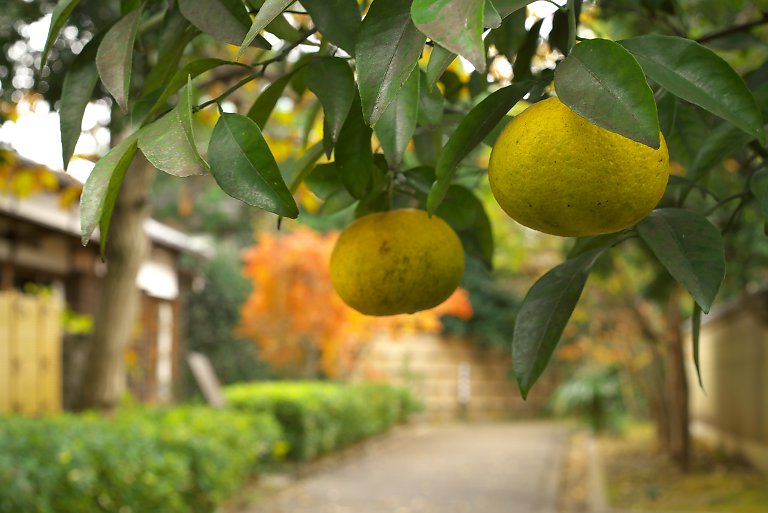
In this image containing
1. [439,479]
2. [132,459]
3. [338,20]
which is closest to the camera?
[338,20]

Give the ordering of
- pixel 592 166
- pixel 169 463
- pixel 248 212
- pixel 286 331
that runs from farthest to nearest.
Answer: pixel 248 212 → pixel 286 331 → pixel 169 463 → pixel 592 166

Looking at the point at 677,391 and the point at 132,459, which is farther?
the point at 677,391

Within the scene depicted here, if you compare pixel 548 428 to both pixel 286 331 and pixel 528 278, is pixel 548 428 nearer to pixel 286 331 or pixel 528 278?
pixel 528 278

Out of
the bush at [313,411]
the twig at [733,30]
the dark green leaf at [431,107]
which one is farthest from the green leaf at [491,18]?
the bush at [313,411]

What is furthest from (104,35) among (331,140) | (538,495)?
(538,495)

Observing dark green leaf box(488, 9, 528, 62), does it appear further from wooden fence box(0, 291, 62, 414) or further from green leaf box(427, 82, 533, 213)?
wooden fence box(0, 291, 62, 414)

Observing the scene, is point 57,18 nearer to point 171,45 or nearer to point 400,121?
point 171,45

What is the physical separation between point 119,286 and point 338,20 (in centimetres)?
556

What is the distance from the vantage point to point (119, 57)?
1.01 metres

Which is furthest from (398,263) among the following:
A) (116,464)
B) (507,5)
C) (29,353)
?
(29,353)

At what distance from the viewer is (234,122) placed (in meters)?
0.89

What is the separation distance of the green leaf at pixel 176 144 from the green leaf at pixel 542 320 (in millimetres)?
455

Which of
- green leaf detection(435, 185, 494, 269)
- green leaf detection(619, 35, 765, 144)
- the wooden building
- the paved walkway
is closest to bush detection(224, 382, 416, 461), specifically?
the paved walkway

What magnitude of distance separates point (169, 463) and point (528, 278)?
9.97 m
